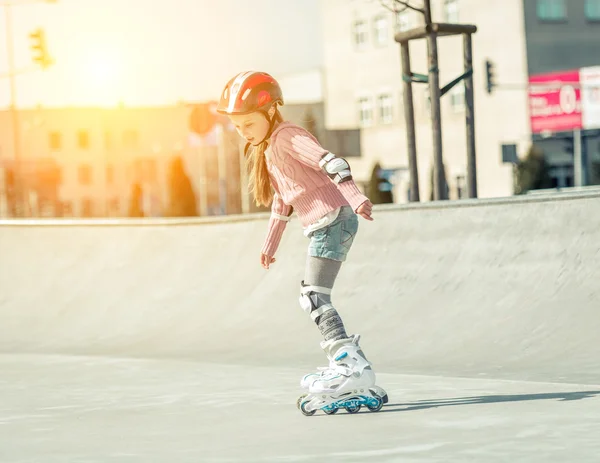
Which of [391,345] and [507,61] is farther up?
[507,61]

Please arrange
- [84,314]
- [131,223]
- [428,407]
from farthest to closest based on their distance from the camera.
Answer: [131,223]
[84,314]
[428,407]

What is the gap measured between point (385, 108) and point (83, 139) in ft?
183

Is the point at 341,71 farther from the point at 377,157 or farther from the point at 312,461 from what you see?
the point at 312,461

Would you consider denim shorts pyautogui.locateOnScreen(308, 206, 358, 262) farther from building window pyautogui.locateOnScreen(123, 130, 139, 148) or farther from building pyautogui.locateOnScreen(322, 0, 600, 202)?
building window pyautogui.locateOnScreen(123, 130, 139, 148)

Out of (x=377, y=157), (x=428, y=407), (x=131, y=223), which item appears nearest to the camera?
(x=428, y=407)

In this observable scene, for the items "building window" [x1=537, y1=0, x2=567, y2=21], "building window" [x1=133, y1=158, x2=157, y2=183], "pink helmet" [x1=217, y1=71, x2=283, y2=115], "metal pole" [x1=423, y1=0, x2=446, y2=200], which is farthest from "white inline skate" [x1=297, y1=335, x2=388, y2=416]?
"building window" [x1=133, y1=158, x2=157, y2=183]

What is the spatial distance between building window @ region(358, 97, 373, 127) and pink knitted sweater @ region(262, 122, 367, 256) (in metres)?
54.5

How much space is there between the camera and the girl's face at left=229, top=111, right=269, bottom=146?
20.9ft

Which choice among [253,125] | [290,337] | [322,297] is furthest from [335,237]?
[290,337]

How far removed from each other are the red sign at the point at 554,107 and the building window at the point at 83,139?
65149mm

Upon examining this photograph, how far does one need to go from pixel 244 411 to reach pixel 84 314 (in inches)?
204

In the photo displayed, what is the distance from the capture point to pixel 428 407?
20.0 ft

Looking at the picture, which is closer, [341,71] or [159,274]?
[159,274]

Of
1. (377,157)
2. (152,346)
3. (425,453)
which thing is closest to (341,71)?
(377,157)
